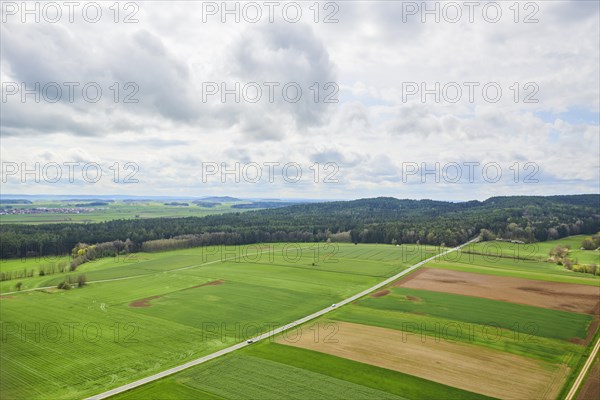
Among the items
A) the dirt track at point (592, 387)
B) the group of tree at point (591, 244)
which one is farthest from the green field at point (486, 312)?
the group of tree at point (591, 244)

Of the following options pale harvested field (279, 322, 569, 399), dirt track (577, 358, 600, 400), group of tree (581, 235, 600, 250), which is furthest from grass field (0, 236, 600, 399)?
group of tree (581, 235, 600, 250)

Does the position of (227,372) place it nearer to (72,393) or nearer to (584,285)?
(72,393)

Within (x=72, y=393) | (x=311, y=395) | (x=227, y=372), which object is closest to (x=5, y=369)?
(x=72, y=393)

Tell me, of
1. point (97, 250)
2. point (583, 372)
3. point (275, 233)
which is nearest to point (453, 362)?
point (583, 372)

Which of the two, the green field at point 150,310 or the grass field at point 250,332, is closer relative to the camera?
the grass field at point 250,332

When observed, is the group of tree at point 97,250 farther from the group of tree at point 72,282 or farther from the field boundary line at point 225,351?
the field boundary line at point 225,351

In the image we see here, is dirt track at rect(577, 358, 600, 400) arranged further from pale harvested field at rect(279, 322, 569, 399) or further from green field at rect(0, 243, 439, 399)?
green field at rect(0, 243, 439, 399)
